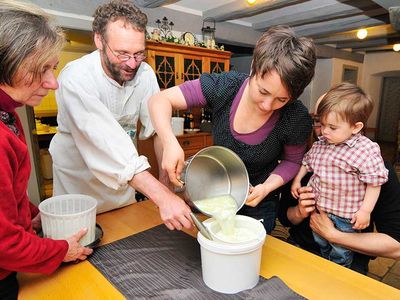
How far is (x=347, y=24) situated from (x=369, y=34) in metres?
1.30

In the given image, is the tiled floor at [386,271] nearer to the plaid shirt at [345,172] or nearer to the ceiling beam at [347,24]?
the plaid shirt at [345,172]

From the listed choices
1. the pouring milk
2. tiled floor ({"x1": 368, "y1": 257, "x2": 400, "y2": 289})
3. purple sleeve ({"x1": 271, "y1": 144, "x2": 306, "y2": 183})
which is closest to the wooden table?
the pouring milk

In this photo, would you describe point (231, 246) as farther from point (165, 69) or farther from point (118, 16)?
point (165, 69)

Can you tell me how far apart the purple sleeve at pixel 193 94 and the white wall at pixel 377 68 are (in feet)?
26.5

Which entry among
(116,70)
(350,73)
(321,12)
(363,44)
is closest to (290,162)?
(116,70)

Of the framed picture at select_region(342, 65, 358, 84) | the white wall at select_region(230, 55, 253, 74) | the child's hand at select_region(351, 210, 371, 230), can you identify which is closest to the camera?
the child's hand at select_region(351, 210, 371, 230)

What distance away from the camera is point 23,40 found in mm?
688

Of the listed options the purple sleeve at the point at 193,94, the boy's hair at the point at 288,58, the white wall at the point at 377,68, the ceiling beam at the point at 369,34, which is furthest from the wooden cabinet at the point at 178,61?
the white wall at the point at 377,68

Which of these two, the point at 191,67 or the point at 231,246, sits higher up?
the point at 191,67

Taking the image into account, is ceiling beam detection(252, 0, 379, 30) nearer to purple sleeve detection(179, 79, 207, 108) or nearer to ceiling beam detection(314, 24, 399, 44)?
ceiling beam detection(314, 24, 399, 44)

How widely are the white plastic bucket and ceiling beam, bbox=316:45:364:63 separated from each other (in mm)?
6078

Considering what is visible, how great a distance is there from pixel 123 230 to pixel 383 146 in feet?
28.5

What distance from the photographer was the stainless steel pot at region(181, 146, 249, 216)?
2.92 ft

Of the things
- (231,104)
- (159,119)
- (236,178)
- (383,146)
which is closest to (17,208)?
(159,119)
